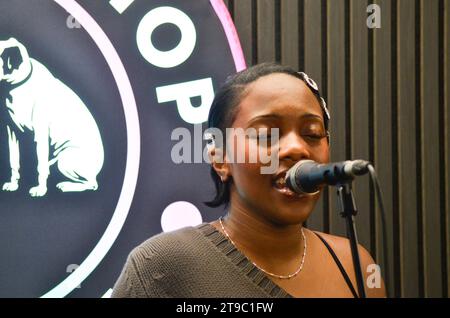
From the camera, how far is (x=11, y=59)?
1.75 meters

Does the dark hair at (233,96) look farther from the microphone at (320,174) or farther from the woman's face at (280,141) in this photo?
the microphone at (320,174)

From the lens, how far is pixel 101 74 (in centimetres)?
177

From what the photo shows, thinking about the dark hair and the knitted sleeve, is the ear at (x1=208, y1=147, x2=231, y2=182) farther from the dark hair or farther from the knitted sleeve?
the knitted sleeve

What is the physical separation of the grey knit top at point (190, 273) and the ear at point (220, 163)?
18 centimetres

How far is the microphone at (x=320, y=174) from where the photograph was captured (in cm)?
86

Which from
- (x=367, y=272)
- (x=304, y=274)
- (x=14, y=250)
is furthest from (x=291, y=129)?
(x=14, y=250)

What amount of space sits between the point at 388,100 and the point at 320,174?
1.11 meters

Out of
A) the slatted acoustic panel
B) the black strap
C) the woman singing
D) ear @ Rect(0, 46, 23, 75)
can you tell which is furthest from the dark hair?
ear @ Rect(0, 46, 23, 75)

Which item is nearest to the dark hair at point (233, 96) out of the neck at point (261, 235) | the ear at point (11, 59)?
the neck at point (261, 235)

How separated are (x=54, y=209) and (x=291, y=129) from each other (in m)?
0.98

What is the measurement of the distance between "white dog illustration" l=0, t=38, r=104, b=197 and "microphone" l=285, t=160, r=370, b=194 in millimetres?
953

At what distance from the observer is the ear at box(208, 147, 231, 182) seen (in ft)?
4.09

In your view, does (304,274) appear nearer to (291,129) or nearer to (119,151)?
(291,129)
